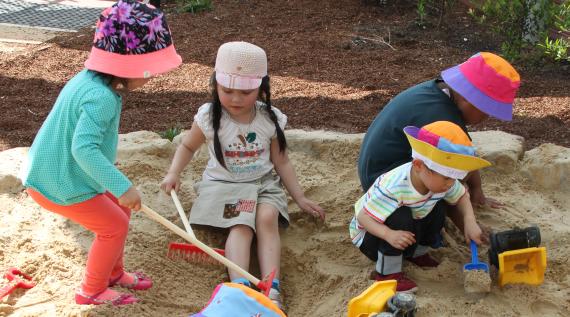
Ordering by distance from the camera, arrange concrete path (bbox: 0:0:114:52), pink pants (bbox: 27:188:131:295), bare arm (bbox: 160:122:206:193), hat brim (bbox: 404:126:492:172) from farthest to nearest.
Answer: concrete path (bbox: 0:0:114:52) → bare arm (bbox: 160:122:206:193) → pink pants (bbox: 27:188:131:295) → hat brim (bbox: 404:126:492:172)

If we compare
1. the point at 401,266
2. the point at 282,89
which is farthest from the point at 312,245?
the point at 282,89

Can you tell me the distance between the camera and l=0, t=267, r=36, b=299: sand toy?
2.84 metres

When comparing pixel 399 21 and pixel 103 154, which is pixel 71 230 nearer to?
pixel 103 154

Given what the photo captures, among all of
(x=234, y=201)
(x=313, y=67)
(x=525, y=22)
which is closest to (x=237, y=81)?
(x=234, y=201)

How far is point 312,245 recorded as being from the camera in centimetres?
341

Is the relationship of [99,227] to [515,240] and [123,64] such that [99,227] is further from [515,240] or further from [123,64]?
[515,240]

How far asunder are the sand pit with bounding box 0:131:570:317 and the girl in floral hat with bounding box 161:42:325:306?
174 mm

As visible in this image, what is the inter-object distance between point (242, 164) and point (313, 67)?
2.80 meters

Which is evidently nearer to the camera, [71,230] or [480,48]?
[71,230]

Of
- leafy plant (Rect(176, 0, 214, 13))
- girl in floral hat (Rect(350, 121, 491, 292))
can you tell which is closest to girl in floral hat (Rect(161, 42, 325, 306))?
girl in floral hat (Rect(350, 121, 491, 292))

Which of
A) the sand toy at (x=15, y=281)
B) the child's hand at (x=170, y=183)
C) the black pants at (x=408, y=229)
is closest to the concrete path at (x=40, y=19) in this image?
the child's hand at (x=170, y=183)

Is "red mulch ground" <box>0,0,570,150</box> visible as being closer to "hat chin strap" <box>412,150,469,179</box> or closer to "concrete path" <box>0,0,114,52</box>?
"concrete path" <box>0,0,114,52</box>

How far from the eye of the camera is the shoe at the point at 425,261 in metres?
3.14

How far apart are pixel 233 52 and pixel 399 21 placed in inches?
184
